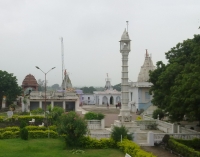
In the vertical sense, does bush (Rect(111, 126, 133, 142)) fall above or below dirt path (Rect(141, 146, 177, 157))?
above

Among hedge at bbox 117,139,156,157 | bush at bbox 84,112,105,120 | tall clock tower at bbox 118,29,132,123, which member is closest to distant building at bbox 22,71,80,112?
bush at bbox 84,112,105,120

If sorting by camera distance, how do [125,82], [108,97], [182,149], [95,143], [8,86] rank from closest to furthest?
1. [182,149]
2. [95,143]
3. [125,82]
4. [8,86]
5. [108,97]

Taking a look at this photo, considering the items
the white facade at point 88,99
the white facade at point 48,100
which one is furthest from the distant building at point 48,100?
the white facade at point 88,99

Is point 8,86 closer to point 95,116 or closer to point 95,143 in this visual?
point 95,116

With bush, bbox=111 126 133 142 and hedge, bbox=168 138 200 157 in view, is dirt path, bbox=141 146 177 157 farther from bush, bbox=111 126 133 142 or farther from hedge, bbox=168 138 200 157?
bush, bbox=111 126 133 142

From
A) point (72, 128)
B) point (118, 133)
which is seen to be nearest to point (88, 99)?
point (118, 133)

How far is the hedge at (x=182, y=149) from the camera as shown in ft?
51.2

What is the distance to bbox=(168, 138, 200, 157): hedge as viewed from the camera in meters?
15.6

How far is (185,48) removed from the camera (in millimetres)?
23406

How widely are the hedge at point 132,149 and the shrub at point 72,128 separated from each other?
2.25 metres

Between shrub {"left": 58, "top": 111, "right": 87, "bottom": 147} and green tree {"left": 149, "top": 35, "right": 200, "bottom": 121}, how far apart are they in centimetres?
565

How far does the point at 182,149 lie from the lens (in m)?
16.9

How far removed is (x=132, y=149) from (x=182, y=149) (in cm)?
292

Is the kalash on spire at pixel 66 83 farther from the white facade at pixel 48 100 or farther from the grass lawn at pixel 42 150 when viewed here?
the grass lawn at pixel 42 150
